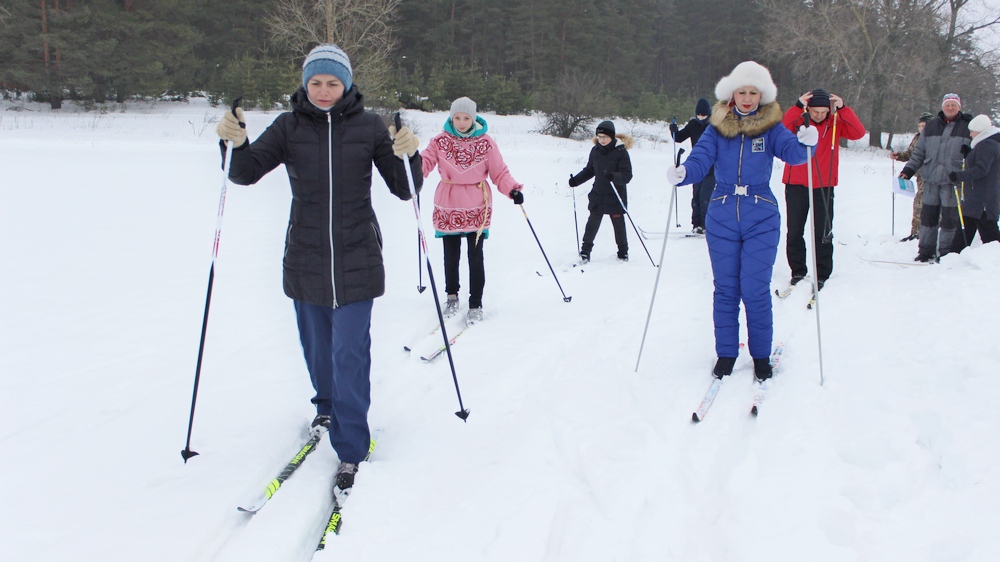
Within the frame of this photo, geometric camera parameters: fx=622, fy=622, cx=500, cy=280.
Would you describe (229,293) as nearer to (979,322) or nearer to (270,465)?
(270,465)

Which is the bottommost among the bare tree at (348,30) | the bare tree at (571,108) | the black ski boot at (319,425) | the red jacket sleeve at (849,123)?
the black ski boot at (319,425)

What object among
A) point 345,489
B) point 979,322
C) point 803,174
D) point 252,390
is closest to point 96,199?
point 252,390

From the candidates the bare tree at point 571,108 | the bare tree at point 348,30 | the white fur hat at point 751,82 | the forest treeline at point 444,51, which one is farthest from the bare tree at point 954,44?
the white fur hat at point 751,82

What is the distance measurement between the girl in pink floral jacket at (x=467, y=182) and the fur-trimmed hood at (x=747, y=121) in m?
1.83

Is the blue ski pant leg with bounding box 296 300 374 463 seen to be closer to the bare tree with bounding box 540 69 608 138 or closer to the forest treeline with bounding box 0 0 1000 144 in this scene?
the forest treeline with bounding box 0 0 1000 144

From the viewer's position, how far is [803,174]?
18.5 ft

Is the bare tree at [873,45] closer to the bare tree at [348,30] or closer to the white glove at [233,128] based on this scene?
the bare tree at [348,30]

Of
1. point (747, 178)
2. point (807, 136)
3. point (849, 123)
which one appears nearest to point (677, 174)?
point (747, 178)

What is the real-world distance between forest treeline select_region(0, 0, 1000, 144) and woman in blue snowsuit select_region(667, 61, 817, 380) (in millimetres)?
20821

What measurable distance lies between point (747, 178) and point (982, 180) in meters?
4.22

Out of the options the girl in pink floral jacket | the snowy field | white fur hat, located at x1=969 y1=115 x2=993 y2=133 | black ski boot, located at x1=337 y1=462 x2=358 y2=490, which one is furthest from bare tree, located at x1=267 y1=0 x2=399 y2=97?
black ski boot, located at x1=337 y1=462 x2=358 y2=490

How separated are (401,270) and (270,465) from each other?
414 centimetres

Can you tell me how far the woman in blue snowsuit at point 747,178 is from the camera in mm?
3744

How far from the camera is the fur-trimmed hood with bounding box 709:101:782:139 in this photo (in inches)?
147
